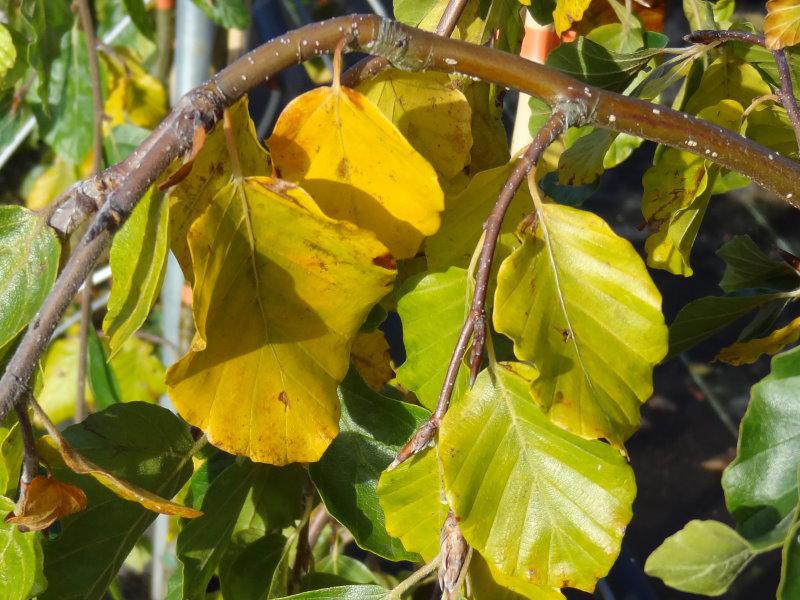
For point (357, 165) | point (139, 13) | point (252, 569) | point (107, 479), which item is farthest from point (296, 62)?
point (139, 13)

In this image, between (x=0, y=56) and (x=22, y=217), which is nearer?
(x=22, y=217)

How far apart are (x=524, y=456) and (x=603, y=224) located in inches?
3.8

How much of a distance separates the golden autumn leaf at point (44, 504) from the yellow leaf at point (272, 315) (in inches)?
3.0

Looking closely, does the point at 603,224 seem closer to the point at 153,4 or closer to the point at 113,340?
the point at 113,340

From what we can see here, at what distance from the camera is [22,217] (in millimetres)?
324

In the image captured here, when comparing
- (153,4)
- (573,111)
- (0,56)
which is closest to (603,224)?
(573,111)

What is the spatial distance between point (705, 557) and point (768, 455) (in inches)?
2.5

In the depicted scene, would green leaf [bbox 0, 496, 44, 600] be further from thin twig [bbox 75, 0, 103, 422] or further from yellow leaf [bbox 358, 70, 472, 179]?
thin twig [bbox 75, 0, 103, 422]

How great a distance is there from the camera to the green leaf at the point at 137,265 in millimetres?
300

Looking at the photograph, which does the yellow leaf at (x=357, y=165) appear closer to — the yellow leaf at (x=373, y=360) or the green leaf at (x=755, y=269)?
the yellow leaf at (x=373, y=360)

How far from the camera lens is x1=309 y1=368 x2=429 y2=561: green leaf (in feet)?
1.40

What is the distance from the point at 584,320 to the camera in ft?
1.06

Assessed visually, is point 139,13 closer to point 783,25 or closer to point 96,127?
point 96,127

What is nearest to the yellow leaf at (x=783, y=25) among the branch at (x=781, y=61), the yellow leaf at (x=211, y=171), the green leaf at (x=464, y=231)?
the branch at (x=781, y=61)
